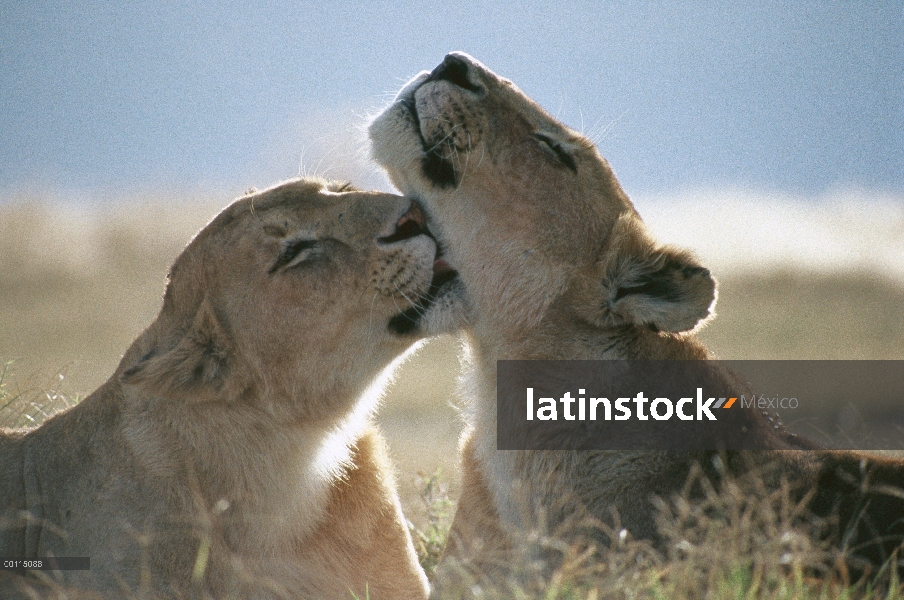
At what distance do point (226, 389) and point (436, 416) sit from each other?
34.2 feet

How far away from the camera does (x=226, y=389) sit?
159 inches

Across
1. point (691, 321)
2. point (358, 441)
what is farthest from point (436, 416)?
point (691, 321)

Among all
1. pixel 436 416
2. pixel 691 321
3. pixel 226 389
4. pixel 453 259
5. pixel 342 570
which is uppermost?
pixel 436 416

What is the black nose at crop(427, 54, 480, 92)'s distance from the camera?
422 cm

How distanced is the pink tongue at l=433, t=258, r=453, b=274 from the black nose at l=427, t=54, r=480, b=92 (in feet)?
2.33

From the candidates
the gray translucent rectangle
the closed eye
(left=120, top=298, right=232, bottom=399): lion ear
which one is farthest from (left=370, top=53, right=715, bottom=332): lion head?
the gray translucent rectangle

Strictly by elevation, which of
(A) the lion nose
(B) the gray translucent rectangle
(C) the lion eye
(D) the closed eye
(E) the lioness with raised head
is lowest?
(B) the gray translucent rectangle

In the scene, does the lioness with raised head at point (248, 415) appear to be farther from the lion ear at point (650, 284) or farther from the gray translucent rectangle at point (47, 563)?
the lion ear at point (650, 284)

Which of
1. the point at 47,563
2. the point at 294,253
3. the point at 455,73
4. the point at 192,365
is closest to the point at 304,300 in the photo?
the point at 294,253

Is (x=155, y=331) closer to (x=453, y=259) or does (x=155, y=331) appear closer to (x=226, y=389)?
(x=226, y=389)

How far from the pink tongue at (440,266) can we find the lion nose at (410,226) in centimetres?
13
